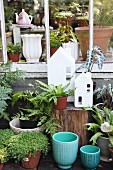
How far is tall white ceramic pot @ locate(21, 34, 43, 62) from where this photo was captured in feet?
10.4

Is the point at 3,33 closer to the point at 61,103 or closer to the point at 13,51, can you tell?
the point at 13,51

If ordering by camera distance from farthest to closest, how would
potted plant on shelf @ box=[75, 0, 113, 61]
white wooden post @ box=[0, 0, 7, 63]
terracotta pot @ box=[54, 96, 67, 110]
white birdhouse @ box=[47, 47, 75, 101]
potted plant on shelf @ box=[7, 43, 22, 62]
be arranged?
potted plant on shelf @ box=[7, 43, 22, 62], white wooden post @ box=[0, 0, 7, 63], potted plant on shelf @ box=[75, 0, 113, 61], white birdhouse @ box=[47, 47, 75, 101], terracotta pot @ box=[54, 96, 67, 110]

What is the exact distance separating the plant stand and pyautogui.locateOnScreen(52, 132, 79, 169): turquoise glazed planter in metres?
0.11

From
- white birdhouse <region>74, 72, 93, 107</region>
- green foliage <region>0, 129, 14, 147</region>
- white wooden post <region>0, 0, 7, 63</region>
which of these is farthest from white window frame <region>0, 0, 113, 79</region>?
green foliage <region>0, 129, 14, 147</region>

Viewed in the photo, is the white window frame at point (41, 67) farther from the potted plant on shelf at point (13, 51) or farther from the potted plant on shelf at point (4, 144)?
the potted plant on shelf at point (4, 144)

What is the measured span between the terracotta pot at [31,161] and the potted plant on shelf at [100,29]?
1243 millimetres

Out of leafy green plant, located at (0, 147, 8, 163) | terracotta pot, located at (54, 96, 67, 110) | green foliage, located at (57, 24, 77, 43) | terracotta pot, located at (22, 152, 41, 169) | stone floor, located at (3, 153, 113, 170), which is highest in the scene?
green foliage, located at (57, 24, 77, 43)

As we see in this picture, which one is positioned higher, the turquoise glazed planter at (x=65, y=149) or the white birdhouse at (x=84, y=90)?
the white birdhouse at (x=84, y=90)

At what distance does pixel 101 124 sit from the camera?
268 cm

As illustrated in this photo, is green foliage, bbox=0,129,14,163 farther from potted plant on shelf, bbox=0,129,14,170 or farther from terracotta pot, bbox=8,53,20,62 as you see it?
terracotta pot, bbox=8,53,20,62

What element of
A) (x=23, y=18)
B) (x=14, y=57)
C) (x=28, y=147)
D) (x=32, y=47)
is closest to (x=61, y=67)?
(x=32, y=47)

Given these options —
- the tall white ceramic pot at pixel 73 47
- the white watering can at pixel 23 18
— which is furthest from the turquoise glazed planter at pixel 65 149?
the white watering can at pixel 23 18

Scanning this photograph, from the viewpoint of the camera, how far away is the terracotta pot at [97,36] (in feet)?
9.96

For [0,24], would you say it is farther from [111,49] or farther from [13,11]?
[111,49]
